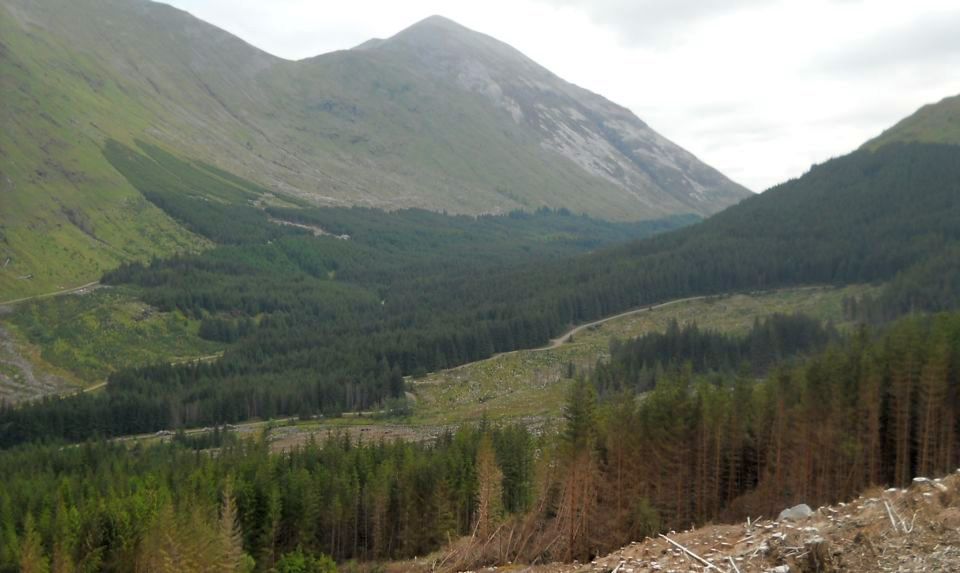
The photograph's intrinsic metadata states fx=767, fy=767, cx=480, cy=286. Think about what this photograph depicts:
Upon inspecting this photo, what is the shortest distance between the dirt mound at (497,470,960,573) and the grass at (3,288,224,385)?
165m

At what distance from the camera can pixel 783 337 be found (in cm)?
13862

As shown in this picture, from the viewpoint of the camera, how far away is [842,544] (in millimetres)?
20422

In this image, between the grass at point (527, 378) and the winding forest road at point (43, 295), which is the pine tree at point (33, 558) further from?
the winding forest road at point (43, 295)

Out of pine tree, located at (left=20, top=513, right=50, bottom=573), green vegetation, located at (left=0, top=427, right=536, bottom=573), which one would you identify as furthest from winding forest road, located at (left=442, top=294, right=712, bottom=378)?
pine tree, located at (left=20, top=513, right=50, bottom=573)

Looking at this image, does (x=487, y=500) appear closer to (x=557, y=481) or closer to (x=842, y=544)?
(x=557, y=481)

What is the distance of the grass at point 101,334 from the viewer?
165875mm

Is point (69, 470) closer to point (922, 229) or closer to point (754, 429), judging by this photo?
point (754, 429)

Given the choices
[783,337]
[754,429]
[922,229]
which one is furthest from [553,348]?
[754,429]

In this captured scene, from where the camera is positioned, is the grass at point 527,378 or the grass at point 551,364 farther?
the grass at point 551,364

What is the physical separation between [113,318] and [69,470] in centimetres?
9638

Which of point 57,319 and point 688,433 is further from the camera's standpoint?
point 57,319

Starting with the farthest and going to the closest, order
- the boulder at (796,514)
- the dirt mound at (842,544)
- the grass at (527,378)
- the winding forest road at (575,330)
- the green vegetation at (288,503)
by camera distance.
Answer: the winding forest road at (575,330), the grass at (527,378), the green vegetation at (288,503), the boulder at (796,514), the dirt mound at (842,544)

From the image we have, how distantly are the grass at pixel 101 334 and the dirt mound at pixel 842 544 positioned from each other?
541 ft

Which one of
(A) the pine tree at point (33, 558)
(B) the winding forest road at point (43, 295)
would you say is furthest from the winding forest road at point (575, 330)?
(A) the pine tree at point (33, 558)
